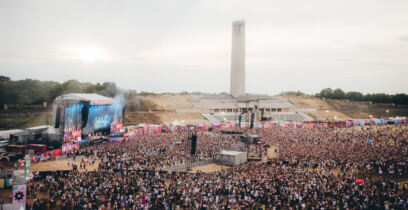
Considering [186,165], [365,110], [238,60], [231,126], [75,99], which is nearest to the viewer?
[186,165]

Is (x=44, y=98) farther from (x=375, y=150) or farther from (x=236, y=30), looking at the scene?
(x=375, y=150)

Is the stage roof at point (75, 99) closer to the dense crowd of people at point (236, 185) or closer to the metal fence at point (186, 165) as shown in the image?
the dense crowd of people at point (236, 185)

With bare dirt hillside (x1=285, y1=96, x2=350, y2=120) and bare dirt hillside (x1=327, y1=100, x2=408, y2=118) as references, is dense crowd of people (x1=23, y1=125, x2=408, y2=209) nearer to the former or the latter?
bare dirt hillside (x1=285, y1=96, x2=350, y2=120)

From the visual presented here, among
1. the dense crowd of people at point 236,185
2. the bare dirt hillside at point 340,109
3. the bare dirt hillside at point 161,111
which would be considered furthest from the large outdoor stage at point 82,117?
the bare dirt hillside at point 340,109

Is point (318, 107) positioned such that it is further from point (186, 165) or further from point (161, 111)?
point (186, 165)

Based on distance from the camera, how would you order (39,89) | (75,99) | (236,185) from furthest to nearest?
1. (39,89)
2. (75,99)
3. (236,185)

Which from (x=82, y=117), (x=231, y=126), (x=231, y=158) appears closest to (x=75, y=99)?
(x=82, y=117)

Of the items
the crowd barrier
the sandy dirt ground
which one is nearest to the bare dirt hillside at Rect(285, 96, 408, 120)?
the crowd barrier
